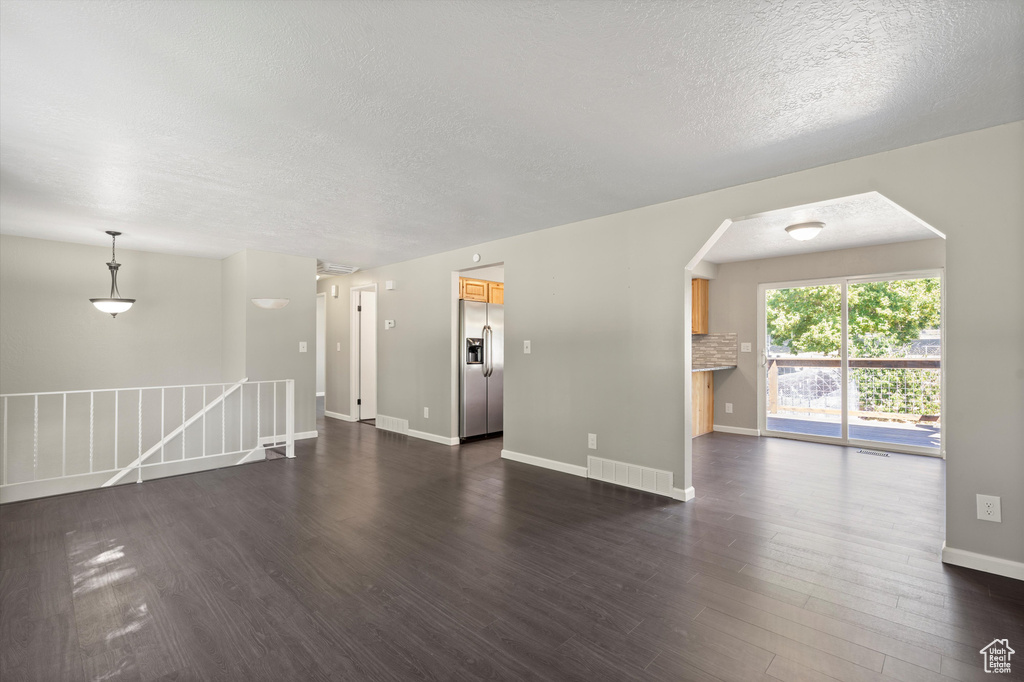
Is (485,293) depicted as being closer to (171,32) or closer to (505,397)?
(505,397)

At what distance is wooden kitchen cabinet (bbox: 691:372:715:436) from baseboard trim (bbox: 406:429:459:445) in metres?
3.43

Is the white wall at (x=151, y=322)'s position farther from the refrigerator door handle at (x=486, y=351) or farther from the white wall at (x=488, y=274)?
the refrigerator door handle at (x=486, y=351)

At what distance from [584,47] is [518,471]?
3770mm

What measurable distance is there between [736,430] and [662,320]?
12.6ft

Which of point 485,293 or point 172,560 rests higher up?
point 485,293

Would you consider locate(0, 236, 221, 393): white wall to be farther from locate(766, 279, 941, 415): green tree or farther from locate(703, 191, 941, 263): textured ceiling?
locate(766, 279, 941, 415): green tree

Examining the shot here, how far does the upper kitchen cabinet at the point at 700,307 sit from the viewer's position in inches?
269

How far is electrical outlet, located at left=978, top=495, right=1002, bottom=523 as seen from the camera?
2.53 m

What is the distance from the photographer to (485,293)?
6.47 meters

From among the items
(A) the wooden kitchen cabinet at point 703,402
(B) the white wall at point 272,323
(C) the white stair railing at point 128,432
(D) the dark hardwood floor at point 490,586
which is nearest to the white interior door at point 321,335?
(B) the white wall at point 272,323

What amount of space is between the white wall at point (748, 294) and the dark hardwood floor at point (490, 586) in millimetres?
2649

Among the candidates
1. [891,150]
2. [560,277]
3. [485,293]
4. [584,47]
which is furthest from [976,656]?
[485,293]

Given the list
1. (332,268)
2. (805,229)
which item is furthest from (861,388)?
(332,268)

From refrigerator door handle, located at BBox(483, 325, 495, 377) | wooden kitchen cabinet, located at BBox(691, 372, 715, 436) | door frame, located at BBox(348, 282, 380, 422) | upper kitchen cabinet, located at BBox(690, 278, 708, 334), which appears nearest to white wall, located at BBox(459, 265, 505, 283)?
refrigerator door handle, located at BBox(483, 325, 495, 377)
